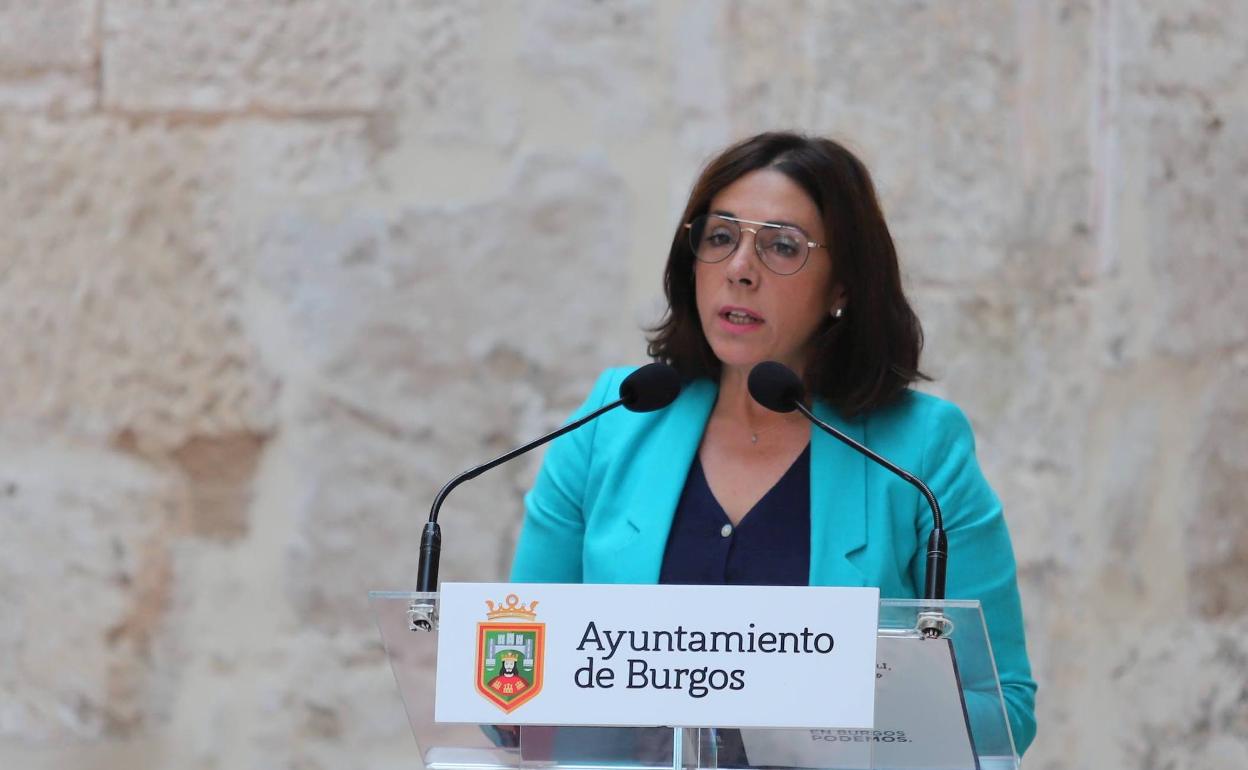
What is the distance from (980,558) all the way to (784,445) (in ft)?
1.08

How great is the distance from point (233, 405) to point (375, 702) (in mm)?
637

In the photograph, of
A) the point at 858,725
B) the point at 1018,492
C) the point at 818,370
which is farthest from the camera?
the point at 1018,492

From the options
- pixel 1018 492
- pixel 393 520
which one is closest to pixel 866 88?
pixel 1018 492

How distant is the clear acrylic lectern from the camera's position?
4.63 feet

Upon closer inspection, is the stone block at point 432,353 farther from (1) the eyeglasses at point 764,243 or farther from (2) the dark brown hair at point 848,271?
(1) the eyeglasses at point 764,243

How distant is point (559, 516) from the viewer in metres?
2.11

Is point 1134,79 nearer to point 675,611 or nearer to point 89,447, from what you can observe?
point 675,611

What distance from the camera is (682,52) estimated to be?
9.29 feet

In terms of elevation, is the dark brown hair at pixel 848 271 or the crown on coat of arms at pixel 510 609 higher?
the dark brown hair at pixel 848 271

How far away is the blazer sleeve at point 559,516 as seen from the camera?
209cm

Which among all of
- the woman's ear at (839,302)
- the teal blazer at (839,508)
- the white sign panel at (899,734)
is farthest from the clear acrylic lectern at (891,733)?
the woman's ear at (839,302)

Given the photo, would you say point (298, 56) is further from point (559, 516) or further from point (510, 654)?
point (510, 654)

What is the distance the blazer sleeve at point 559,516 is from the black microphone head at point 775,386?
0.39 meters

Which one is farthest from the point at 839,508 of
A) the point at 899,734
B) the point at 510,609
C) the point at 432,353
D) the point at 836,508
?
the point at 432,353
